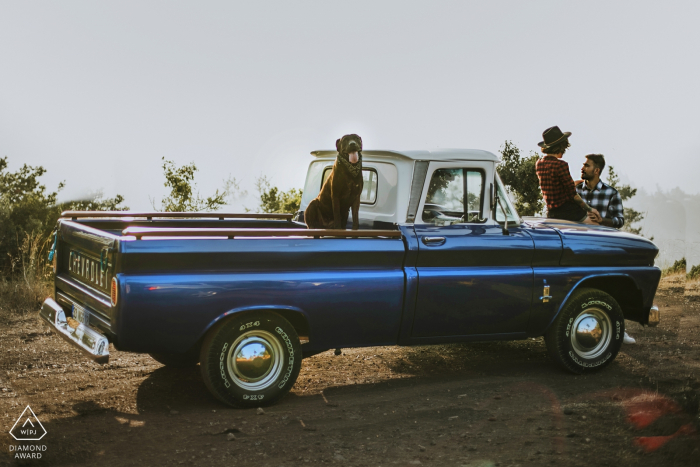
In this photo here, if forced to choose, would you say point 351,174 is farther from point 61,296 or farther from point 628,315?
point 628,315

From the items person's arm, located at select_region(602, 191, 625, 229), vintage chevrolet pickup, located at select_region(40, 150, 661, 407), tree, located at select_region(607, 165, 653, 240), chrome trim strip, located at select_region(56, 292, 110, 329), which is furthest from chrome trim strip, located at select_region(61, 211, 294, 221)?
tree, located at select_region(607, 165, 653, 240)

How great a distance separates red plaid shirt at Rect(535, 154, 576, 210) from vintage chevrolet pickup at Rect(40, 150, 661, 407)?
62 cm

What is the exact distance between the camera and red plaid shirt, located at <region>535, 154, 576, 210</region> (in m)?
6.82

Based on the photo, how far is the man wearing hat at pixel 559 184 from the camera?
6824 mm

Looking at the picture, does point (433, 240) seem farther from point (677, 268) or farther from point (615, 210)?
point (677, 268)

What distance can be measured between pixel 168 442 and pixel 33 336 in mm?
3452

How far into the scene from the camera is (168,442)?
4.34m

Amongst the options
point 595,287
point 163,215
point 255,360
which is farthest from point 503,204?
point 163,215

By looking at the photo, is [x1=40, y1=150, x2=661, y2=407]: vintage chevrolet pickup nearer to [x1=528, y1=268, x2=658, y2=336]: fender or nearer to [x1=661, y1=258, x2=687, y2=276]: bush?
[x1=528, y1=268, x2=658, y2=336]: fender

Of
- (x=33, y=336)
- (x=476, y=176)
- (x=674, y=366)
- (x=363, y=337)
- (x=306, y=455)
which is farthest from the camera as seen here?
(x=33, y=336)

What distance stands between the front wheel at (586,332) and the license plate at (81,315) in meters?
3.57

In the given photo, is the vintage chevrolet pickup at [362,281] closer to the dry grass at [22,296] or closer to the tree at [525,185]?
the dry grass at [22,296]

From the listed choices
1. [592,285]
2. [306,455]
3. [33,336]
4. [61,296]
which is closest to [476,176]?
[592,285]

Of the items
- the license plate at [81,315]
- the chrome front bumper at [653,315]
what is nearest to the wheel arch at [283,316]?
the license plate at [81,315]
